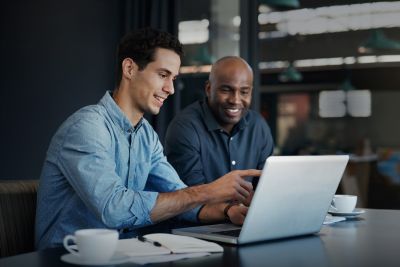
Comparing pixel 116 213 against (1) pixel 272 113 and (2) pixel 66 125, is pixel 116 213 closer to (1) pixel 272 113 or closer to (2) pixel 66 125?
(2) pixel 66 125

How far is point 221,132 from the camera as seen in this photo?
2988 millimetres

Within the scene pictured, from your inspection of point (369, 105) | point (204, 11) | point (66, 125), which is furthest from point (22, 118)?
point (369, 105)

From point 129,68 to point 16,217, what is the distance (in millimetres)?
650

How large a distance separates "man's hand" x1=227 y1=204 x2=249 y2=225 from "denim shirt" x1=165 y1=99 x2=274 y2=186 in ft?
2.44

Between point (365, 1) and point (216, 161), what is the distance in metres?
4.16

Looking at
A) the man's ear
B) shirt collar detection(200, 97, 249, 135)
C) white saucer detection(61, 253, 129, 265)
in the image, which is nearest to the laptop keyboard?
white saucer detection(61, 253, 129, 265)

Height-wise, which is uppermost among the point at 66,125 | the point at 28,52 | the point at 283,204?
the point at 28,52

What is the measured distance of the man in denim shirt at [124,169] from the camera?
1708 millimetres

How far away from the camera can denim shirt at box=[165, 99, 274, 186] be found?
2.76 meters

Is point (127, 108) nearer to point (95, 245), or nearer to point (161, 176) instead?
point (161, 176)

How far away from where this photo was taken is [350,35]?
7941mm

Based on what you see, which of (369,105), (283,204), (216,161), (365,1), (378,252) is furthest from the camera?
(369,105)

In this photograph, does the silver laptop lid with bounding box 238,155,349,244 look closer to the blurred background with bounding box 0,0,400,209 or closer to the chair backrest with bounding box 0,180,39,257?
the chair backrest with bounding box 0,180,39,257

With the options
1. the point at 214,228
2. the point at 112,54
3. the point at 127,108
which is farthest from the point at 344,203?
the point at 112,54
